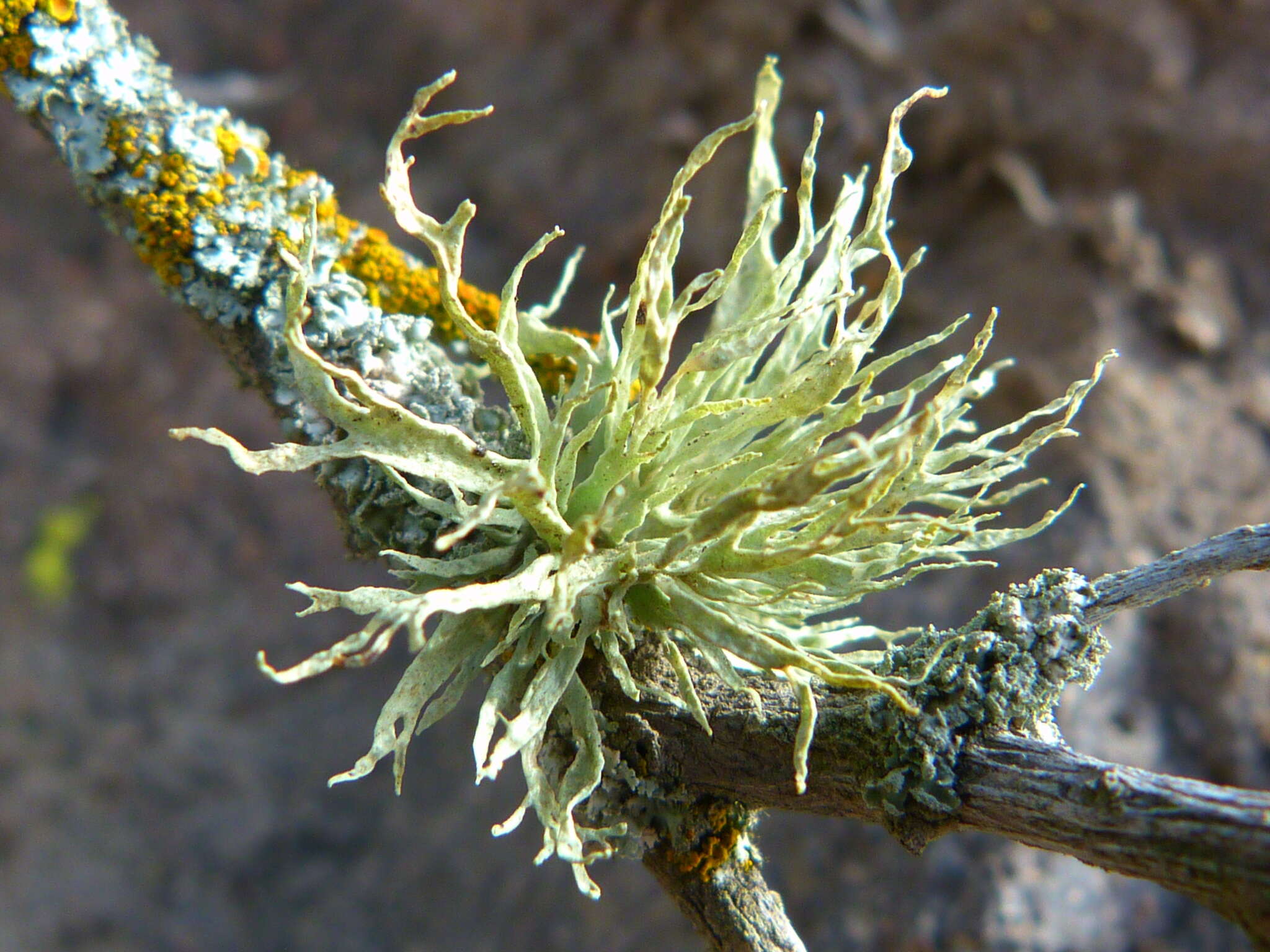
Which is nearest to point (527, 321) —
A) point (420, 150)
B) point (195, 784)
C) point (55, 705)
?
point (420, 150)

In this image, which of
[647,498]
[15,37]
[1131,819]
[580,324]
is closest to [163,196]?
[15,37]

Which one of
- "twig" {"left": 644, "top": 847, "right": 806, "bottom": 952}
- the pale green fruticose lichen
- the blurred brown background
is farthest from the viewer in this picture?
the blurred brown background

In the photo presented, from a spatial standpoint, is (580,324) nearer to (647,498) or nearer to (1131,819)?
(647,498)

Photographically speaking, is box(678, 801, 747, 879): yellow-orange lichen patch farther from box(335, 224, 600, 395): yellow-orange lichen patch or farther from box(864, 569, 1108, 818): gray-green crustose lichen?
box(335, 224, 600, 395): yellow-orange lichen patch

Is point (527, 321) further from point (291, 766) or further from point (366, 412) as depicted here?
point (291, 766)

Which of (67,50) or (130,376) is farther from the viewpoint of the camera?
(130,376)

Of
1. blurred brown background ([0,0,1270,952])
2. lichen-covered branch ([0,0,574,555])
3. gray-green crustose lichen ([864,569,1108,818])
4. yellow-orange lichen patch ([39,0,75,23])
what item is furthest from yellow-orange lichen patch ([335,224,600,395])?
blurred brown background ([0,0,1270,952])

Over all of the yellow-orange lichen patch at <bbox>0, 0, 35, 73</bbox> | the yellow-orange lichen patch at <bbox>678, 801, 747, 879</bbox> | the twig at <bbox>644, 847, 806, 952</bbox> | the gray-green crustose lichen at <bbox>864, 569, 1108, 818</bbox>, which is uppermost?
the yellow-orange lichen patch at <bbox>0, 0, 35, 73</bbox>
